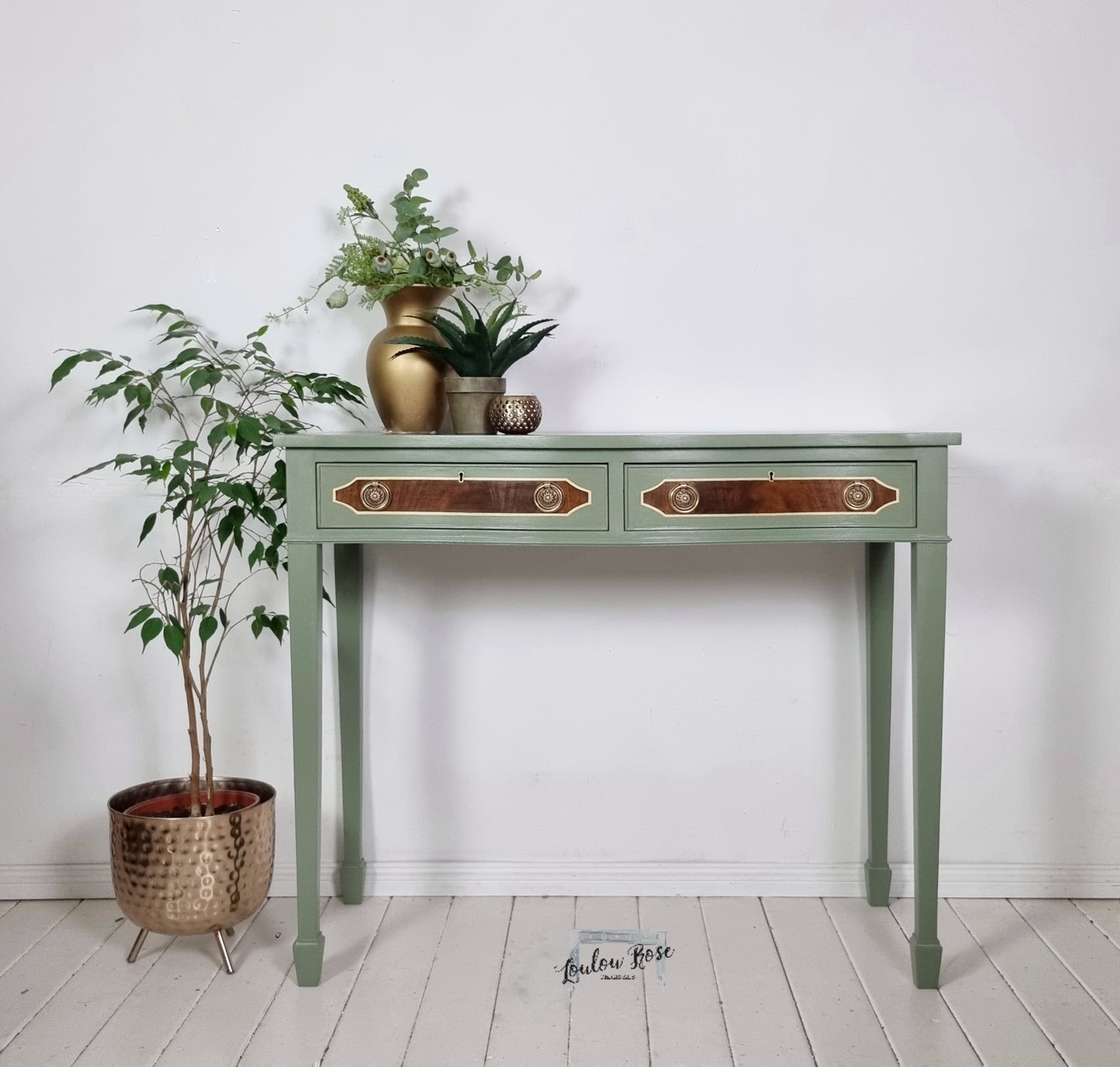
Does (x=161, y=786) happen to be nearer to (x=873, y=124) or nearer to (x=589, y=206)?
(x=589, y=206)

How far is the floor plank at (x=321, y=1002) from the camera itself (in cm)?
179

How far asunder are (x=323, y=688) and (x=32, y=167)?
1.26 m

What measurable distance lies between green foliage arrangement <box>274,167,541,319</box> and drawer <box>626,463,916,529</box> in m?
0.58

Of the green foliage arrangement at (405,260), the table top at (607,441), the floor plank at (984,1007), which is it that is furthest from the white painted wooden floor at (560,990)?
the green foliage arrangement at (405,260)

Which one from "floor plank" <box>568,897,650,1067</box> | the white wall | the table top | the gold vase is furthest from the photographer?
the white wall

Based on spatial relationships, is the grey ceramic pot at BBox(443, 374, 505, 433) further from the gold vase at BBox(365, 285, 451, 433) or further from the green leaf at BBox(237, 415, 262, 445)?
the green leaf at BBox(237, 415, 262, 445)

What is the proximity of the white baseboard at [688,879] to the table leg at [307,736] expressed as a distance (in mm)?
404

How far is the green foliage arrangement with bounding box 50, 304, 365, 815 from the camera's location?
2.12 m

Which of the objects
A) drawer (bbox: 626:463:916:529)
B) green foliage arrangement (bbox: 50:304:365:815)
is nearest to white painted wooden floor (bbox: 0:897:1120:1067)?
green foliage arrangement (bbox: 50:304:365:815)

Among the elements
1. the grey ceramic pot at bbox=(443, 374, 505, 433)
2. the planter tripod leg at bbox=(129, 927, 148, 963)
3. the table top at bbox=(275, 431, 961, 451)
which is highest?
the grey ceramic pot at bbox=(443, 374, 505, 433)

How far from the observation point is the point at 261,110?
2.35m

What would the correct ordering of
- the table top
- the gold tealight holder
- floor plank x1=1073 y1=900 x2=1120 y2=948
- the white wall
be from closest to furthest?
1. the table top
2. the gold tealight holder
3. floor plank x1=1073 y1=900 x2=1120 y2=948
4. the white wall

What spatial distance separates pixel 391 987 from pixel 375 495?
882 millimetres

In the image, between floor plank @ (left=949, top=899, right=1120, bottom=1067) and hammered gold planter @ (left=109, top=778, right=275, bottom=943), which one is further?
hammered gold planter @ (left=109, top=778, right=275, bottom=943)
